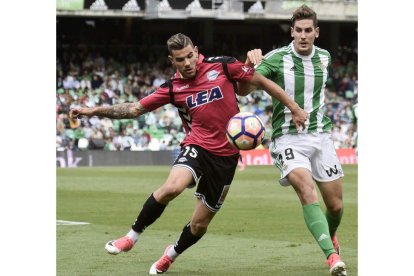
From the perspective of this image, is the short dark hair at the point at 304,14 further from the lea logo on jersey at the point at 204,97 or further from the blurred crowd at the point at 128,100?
the blurred crowd at the point at 128,100

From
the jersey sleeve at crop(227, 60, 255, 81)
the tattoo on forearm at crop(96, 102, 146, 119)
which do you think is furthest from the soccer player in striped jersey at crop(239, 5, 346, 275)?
the tattoo on forearm at crop(96, 102, 146, 119)

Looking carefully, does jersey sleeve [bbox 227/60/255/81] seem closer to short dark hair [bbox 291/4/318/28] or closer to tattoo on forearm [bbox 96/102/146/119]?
short dark hair [bbox 291/4/318/28]

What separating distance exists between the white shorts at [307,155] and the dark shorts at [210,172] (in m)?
0.49

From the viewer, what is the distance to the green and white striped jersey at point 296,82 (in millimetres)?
9086

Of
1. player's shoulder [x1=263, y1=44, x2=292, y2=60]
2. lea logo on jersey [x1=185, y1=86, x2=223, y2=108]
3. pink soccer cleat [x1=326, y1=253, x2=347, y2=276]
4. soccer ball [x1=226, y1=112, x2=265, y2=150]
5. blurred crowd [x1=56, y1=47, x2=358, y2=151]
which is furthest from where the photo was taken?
blurred crowd [x1=56, y1=47, x2=358, y2=151]

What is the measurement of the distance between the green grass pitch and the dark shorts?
749mm

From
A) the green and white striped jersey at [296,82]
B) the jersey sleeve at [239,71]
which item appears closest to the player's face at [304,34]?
the green and white striped jersey at [296,82]

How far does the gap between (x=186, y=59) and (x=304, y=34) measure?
1195mm

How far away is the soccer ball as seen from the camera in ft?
28.4

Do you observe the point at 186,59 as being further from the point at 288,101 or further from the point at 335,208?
the point at 335,208

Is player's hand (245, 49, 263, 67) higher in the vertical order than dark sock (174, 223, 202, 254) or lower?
higher

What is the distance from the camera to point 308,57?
365 inches

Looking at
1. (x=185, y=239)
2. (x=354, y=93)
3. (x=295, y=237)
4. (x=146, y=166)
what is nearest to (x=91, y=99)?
(x=146, y=166)

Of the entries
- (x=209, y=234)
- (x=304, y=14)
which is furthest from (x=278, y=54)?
(x=209, y=234)
